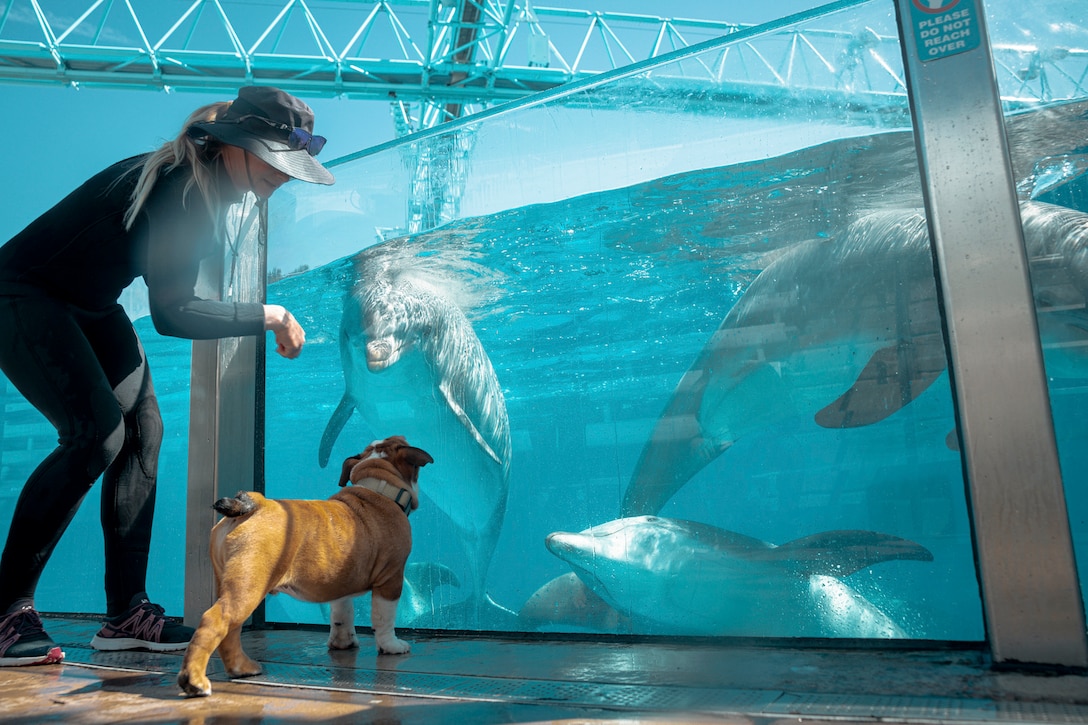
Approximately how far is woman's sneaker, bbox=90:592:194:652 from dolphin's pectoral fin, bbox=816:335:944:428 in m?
2.67

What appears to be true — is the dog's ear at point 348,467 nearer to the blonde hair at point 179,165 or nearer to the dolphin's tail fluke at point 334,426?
the blonde hair at point 179,165

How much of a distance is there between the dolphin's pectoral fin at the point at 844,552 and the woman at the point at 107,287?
2233 millimetres

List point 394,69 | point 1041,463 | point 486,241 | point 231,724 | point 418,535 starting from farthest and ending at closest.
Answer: point 394,69 → point 486,241 → point 418,535 → point 1041,463 → point 231,724

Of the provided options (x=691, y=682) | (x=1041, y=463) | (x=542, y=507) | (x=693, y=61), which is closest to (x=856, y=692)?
(x=691, y=682)

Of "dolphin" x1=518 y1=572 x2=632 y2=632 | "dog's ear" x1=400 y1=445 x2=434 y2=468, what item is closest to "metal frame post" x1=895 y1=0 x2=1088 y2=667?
"dolphin" x1=518 y1=572 x2=632 y2=632

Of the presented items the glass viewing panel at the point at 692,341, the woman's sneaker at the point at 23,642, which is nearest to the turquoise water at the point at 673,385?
the glass viewing panel at the point at 692,341

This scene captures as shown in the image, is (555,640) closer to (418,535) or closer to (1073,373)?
(418,535)

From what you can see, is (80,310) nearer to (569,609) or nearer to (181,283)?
(181,283)

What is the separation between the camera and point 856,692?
1.67 metres

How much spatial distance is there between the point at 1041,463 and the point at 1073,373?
1.21 metres

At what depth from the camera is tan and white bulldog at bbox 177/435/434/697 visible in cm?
199

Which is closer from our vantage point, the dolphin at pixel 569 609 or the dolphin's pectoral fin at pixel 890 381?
the dolphin's pectoral fin at pixel 890 381

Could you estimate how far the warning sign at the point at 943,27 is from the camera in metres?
2.11

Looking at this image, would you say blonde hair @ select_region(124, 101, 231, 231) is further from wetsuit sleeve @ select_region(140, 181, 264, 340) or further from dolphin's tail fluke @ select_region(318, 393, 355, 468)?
dolphin's tail fluke @ select_region(318, 393, 355, 468)
